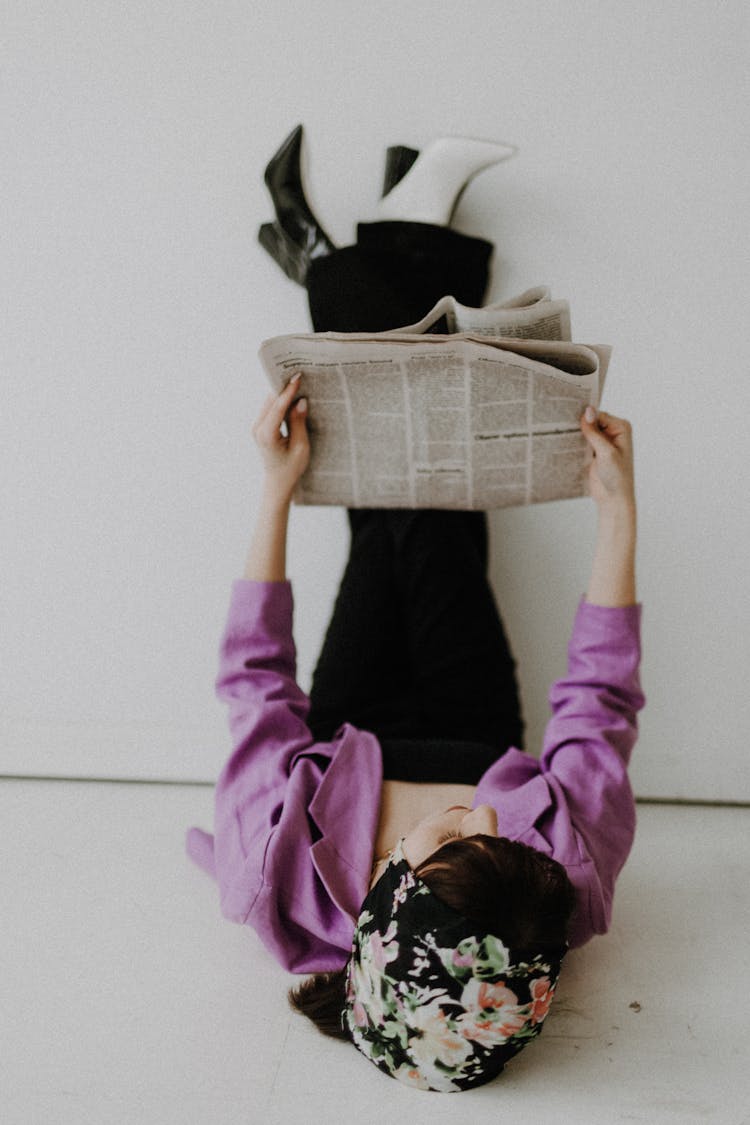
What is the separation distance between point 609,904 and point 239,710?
0.42 meters

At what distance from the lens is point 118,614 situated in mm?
1254

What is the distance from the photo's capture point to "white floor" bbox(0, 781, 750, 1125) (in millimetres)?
778

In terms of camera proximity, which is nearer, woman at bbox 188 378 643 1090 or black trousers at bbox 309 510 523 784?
woman at bbox 188 378 643 1090

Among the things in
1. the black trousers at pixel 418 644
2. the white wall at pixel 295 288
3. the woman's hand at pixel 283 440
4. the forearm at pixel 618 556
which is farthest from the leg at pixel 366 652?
the forearm at pixel 618 556

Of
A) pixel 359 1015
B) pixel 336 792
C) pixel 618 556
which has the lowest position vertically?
pixel 359 1015

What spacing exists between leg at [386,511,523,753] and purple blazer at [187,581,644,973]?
0.57 feet

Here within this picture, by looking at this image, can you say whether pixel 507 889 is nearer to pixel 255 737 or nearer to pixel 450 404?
pixel 255 737

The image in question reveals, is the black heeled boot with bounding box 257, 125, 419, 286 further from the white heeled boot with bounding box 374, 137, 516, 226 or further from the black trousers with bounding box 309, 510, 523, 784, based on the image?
the black trousers with bounding box 309, 510, 523, 784

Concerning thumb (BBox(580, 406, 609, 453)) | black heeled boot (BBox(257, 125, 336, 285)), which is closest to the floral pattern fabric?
thumb (BBox(580, 406, 609, 453))

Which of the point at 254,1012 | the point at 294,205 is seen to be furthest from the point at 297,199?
the point at 254,1012

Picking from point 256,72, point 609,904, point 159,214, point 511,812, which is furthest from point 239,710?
point 256,72

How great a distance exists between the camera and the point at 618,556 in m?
A: 0.88

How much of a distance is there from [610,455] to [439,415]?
0.60ft

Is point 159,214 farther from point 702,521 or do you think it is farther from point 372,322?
point 702,521
